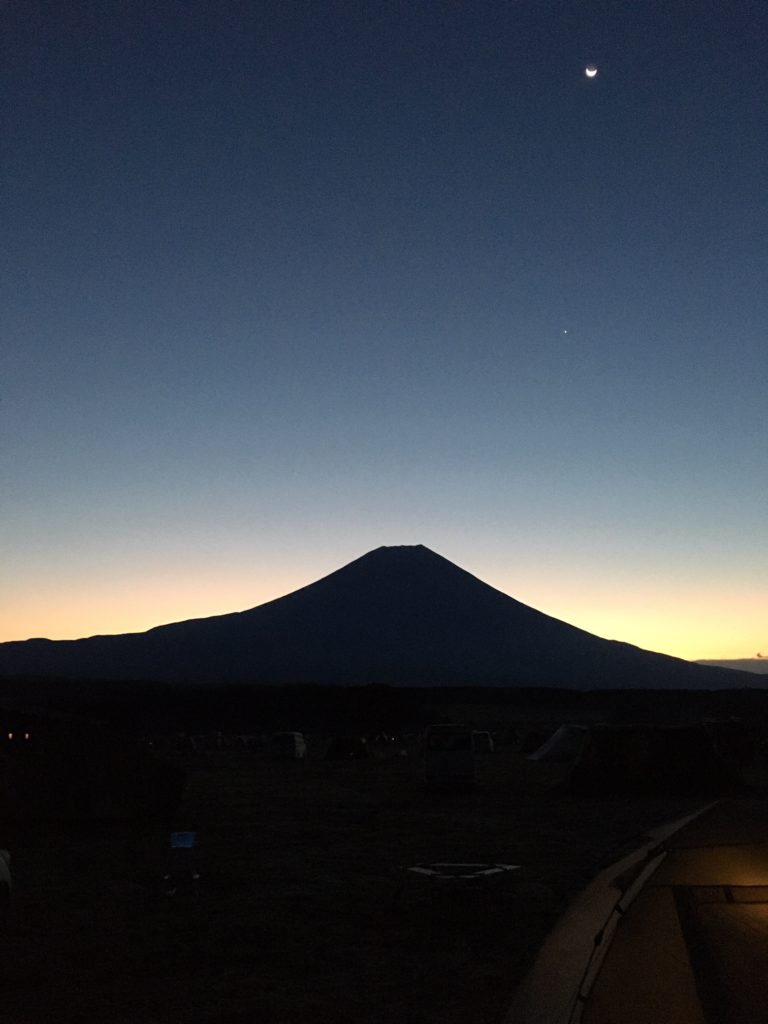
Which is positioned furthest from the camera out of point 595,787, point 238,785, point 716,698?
point 716,698

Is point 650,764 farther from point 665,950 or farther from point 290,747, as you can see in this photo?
point 290,747

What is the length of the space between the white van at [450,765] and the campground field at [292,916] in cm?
518

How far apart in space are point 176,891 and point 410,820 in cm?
945

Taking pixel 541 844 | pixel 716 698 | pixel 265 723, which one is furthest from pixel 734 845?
pixel 716 698

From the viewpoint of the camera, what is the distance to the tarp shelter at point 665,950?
5219mm

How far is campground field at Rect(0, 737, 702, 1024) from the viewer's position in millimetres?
7844

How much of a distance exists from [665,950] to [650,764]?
21120 mm

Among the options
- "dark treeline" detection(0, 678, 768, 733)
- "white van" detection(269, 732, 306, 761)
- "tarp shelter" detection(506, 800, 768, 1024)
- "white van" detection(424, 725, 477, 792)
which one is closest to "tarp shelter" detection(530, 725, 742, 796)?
"white van" detection(424, 725, 477, 792)

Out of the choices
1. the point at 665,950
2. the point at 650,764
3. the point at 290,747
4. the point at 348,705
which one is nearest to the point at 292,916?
the point at 665,950

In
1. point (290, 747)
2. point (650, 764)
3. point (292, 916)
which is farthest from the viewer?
point (290, 747)

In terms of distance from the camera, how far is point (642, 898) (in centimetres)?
756

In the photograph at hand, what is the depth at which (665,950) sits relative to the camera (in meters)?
6.13

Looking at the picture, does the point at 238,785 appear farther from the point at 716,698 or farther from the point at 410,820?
the point at 716,698

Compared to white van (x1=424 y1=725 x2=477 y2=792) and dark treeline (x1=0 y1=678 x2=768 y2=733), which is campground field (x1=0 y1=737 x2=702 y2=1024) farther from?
dark treeline (x1=0 y1=678 x2=768 y2=733)
